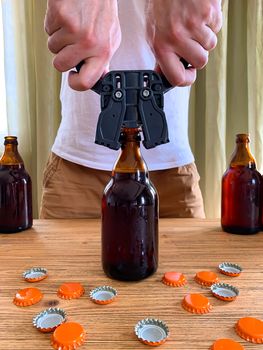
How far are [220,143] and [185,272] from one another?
2.61 feet

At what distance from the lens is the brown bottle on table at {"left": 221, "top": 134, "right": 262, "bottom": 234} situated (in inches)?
22.6

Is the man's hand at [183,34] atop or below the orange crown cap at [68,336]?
atop

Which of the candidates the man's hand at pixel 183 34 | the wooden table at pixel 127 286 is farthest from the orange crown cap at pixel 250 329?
the man's hand at pixel 183 34

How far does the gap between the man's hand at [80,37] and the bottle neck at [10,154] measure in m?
0.23

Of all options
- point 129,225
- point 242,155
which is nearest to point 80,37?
point 129,225

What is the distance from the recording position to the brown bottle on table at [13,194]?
1.91ft

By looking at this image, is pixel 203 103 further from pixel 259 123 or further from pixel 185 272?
pixel 185 272

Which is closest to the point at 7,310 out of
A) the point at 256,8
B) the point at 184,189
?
the point at 184,189

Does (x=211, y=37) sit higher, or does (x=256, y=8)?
(x=256, y=8)

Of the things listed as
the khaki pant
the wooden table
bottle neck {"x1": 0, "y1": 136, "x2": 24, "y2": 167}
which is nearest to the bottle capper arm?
the wooden table

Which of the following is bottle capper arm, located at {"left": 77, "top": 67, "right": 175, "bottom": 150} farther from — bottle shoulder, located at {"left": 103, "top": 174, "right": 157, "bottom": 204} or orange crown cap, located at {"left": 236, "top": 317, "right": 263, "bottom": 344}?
orange crown cap, located at {"left": 236, "top": 317, "right": 263, "bottom": 344}

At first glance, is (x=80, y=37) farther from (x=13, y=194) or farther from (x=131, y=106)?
(x=13, y=194)

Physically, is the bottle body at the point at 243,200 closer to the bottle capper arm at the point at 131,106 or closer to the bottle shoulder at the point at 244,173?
the bottle shoulder at the point at 244,173

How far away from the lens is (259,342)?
0.28 meters
